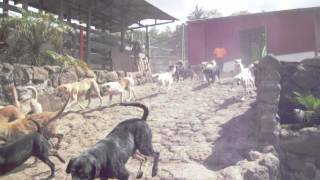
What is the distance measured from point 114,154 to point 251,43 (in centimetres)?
1859

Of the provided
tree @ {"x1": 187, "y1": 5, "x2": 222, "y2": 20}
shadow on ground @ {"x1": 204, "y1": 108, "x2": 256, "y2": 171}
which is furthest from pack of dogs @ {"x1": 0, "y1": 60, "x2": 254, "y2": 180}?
tree @ {"x1": 187, "y1": 5, "x2": 222, "y2": 20}

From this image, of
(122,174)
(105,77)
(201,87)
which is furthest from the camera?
(105,77)

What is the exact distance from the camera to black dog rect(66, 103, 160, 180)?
603 cm

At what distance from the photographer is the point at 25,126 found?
8.66 m

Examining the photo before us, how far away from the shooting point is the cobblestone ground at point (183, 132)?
8492mm

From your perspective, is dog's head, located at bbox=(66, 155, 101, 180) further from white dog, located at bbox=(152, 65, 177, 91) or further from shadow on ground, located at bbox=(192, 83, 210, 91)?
shadow on ground, located at bbox=(192, 83, 210, 91)

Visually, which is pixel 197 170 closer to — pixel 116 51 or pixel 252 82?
pixel 252 82

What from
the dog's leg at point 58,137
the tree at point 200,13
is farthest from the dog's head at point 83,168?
the tree at point 200,13

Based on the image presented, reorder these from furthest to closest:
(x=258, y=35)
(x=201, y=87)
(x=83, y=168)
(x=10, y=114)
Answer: (x=258, y=35) < (x=201, y=87) < (x=10, y=114) < (x=83, y=168)

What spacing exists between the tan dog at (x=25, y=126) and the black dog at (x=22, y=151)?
0.83 metres

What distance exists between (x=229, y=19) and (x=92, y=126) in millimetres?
14282

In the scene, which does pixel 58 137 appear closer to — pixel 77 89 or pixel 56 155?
pixel 56 155

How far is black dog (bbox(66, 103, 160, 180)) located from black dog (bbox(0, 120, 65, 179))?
52.2 inches

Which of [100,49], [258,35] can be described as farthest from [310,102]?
[258,35]
